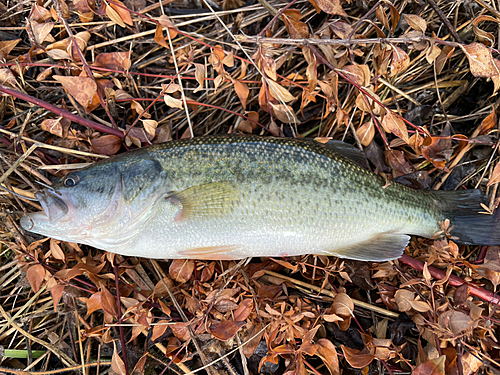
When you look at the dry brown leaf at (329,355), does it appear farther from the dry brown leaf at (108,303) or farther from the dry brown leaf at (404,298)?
the dry brown leaf at (108,303)

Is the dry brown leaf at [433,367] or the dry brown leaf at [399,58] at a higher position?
the dry brown leaf at [399,58]

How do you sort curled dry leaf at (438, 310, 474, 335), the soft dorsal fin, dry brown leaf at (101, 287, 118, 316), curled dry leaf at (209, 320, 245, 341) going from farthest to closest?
1. the soft dorsal fin
2. dry brown leaf at (101, 287, 118, 316)
3. curled dry leaf at (209, 320, 245, 341)
4. curled dry leaf at (438, 310, 474, 335)

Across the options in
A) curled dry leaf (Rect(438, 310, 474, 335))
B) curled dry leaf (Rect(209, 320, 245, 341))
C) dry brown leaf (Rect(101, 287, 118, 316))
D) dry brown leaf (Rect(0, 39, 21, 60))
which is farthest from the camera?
dry brown leaf (Rect(0, 39, 21, 60))

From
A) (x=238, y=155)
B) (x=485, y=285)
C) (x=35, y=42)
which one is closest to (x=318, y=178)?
(x=238, y=155)

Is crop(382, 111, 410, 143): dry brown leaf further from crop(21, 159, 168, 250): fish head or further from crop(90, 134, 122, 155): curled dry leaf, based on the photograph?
crop(90, 134, 122, 155): curled dry leaf

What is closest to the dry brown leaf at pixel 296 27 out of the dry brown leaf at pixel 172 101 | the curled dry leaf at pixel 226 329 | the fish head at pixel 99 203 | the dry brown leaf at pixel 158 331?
the dry brown leaf at pixel 172 101

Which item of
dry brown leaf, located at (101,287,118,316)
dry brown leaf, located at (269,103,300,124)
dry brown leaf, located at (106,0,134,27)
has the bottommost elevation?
dry brown leaf, located at (101,287,118,316)

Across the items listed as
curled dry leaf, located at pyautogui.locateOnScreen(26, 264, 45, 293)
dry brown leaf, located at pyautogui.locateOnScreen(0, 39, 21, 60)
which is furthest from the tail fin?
dry brown leaf, located at pyautogui.locateOnScreen(0, 39, 21, 60)

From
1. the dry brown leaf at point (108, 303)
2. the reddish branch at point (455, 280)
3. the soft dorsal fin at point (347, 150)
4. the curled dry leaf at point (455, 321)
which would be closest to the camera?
Result: the curled dry leaf at point (455, 321)
